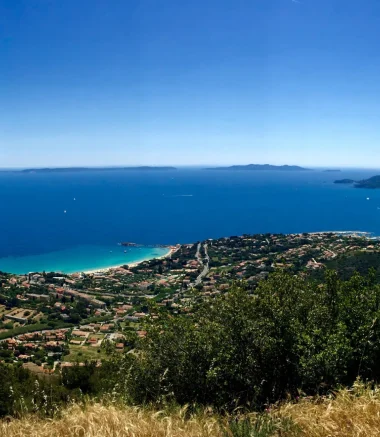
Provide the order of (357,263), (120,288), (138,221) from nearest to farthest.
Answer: (357,263)
(120,288)
(138,221)

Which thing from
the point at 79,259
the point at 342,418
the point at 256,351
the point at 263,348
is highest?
the point at 342,418

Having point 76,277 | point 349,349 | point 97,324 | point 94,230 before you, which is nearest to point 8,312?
point 97,324

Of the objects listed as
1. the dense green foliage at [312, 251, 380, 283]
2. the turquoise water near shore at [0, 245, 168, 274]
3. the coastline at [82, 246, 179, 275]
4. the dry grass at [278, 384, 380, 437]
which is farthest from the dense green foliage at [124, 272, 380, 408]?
the turquoise water near shore at [0, 245, 168, 274]

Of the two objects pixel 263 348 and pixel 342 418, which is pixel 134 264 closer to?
pixel 263 348

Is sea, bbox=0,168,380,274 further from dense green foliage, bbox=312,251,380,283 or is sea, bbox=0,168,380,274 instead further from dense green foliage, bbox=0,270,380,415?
dense green foliage, bbox=0,270,380,415

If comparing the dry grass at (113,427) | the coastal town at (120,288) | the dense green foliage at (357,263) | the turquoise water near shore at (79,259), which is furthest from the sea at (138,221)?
the dry grass at (113,427)

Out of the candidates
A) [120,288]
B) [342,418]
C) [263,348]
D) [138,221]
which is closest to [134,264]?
[120,288]

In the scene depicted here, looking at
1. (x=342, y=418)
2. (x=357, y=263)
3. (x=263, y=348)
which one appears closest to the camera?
(x=342, y=418)
